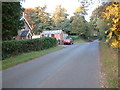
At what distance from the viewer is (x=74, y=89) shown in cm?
520

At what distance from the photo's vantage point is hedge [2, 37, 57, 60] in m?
12.1

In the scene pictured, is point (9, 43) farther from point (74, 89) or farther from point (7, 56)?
point (74, 89)

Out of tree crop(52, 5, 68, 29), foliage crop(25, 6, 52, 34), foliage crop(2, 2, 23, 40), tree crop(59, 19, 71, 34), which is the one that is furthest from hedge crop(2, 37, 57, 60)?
tree crop(52, 5, 68, 29)

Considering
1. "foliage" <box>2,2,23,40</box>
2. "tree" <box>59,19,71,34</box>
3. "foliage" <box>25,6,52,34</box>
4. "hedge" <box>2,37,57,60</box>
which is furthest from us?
"tree" <box>59,19,71,34</box>

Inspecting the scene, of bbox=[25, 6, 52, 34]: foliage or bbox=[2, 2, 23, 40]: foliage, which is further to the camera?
bbox=[25, 6, 52, 34]: foliage

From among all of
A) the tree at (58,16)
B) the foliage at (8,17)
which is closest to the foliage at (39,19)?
the tree at (58,16)

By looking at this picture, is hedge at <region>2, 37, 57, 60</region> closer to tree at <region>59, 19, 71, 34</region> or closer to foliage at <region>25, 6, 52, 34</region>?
foliage at <region>25, 6, 52, 34</region>

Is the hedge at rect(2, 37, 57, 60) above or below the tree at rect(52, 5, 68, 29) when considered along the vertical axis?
below

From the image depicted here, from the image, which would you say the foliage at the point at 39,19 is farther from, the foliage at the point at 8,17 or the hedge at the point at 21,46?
the foliage at the point at 8,17

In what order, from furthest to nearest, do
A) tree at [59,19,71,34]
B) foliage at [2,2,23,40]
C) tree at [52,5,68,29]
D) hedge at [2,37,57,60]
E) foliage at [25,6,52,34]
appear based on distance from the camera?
tree at [52,5,68,29]
tree at [59,19,71,34]
foliage at [25,6,52,34]
foliage at [2,2,23,40]
hedge at [2,37,57,60]

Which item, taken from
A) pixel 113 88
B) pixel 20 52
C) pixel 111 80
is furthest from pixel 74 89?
pixel 20 52

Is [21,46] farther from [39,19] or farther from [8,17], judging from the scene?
[39,19]

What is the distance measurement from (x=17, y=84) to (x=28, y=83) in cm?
44

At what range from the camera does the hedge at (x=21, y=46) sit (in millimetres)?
12059
